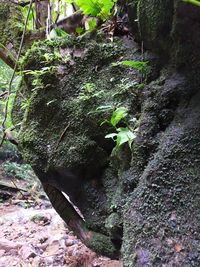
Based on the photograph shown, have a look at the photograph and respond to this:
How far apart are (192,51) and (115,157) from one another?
3.15ft

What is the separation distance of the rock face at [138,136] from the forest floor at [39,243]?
985 mm

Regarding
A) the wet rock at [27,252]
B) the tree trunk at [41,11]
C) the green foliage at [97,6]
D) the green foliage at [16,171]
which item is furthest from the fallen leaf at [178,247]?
the green foliage at [16,171]

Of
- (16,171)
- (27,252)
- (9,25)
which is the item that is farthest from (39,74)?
(16,171)

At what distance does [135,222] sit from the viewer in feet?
5.96

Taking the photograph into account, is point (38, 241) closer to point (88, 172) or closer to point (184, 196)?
point (88, 172)

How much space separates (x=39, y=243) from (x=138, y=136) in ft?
12.1

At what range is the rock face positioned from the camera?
5.60 feet

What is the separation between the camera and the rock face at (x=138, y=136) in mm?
1708

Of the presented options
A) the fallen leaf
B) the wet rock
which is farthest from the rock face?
the wet rock

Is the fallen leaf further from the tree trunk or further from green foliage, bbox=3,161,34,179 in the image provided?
green foliage, bbox=3,161,34,179

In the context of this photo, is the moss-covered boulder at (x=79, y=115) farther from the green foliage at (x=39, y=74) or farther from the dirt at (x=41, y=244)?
the dirt at (x=41, y=244)

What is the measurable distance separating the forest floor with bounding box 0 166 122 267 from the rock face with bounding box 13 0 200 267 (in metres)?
0.98

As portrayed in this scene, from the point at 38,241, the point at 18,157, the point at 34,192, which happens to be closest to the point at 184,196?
the point at 38,241

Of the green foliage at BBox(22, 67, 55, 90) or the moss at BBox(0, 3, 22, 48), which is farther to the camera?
the moss at BBox(0, 3, 22, 48)
